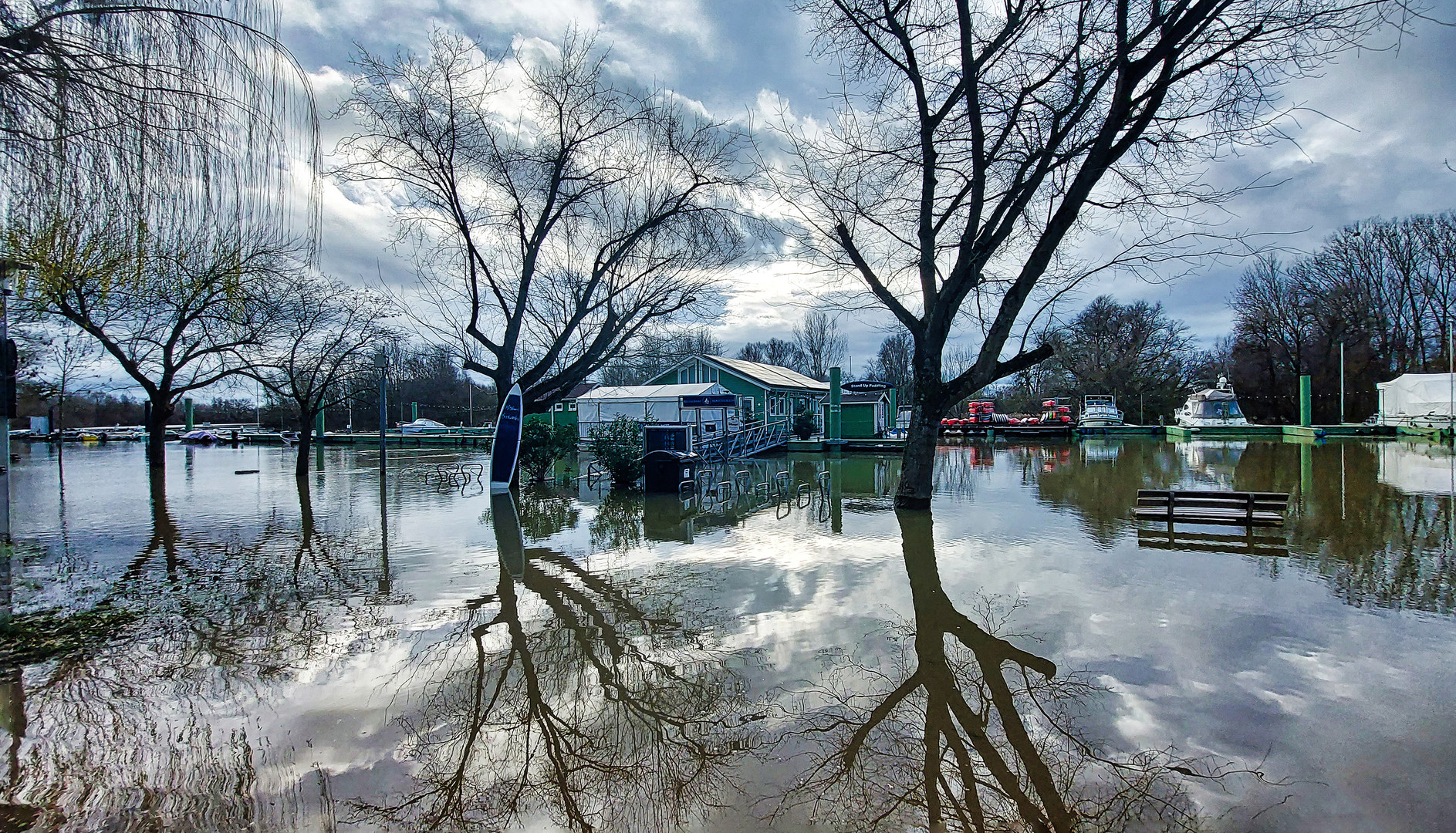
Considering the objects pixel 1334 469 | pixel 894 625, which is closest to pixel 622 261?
pixel 894 625

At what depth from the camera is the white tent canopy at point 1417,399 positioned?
3262 centimetres

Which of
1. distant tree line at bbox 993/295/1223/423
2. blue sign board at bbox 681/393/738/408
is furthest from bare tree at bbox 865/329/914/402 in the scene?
blue sign board at bbox 681/393/738/408

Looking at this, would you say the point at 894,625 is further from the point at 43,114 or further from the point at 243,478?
the point at 243,478

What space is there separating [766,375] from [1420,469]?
79.1 feet

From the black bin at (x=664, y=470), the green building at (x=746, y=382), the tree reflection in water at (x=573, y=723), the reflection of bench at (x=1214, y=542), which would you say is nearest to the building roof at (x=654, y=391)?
the green building at (x=746, y=382)

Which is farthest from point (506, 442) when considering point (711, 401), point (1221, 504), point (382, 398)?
point (1221, 504)

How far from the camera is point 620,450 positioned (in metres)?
16.0

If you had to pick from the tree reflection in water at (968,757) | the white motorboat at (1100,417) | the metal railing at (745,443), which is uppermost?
the white motorboat at (1100,417)

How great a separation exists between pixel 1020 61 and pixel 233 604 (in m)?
13.1

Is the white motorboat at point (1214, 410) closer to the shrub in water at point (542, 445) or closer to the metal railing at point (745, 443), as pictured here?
the metal railing at point (745, 443)

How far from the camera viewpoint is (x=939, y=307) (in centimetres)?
1184

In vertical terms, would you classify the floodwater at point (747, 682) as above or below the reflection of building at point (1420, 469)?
below

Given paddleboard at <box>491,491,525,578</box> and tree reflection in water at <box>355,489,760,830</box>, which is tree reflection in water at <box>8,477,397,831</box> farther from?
paddleboard at <box>491,491,525,578</box>

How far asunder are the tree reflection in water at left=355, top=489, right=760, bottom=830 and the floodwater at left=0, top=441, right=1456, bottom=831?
22 millimetres
